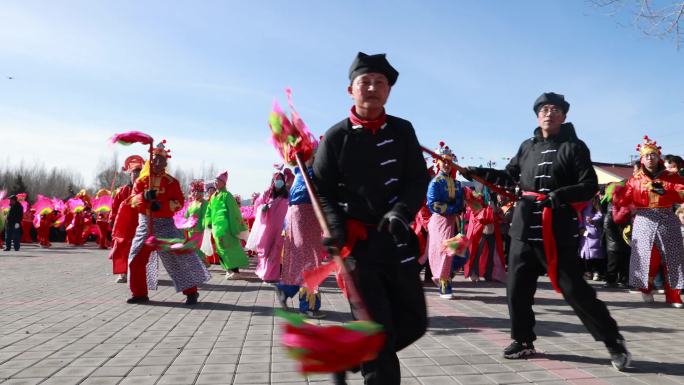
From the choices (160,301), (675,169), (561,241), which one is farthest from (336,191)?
(675,169)

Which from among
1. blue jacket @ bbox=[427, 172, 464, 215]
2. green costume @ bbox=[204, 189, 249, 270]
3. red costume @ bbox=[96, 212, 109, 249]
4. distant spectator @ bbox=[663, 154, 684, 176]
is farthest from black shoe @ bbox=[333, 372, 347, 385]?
red costume @ bbox=[96, 212, 109, 249]

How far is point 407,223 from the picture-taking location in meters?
2.56

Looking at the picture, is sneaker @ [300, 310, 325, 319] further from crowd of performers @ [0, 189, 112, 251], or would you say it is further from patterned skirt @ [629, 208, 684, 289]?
crowd of performers @ [0, 189, 112, 251]

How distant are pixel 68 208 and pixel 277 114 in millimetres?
24946

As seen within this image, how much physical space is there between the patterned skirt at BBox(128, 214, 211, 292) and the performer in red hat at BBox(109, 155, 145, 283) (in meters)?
0.71

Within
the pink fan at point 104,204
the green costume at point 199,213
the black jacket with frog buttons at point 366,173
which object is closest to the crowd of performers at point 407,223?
the black jacket with frog buttons at point 366,173

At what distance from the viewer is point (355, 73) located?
2988mm

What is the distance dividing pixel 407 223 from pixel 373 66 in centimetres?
96

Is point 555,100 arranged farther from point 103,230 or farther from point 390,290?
point 103,230

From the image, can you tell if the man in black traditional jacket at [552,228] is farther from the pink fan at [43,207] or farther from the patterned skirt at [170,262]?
the pink fan at [43,207]

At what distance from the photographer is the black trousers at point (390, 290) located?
262 centimetres

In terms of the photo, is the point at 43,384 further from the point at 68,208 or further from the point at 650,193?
the point at 68,208

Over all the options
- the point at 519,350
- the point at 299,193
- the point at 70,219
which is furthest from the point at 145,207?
the point at 70,219

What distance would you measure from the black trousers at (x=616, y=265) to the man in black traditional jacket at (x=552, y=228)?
6753mm
